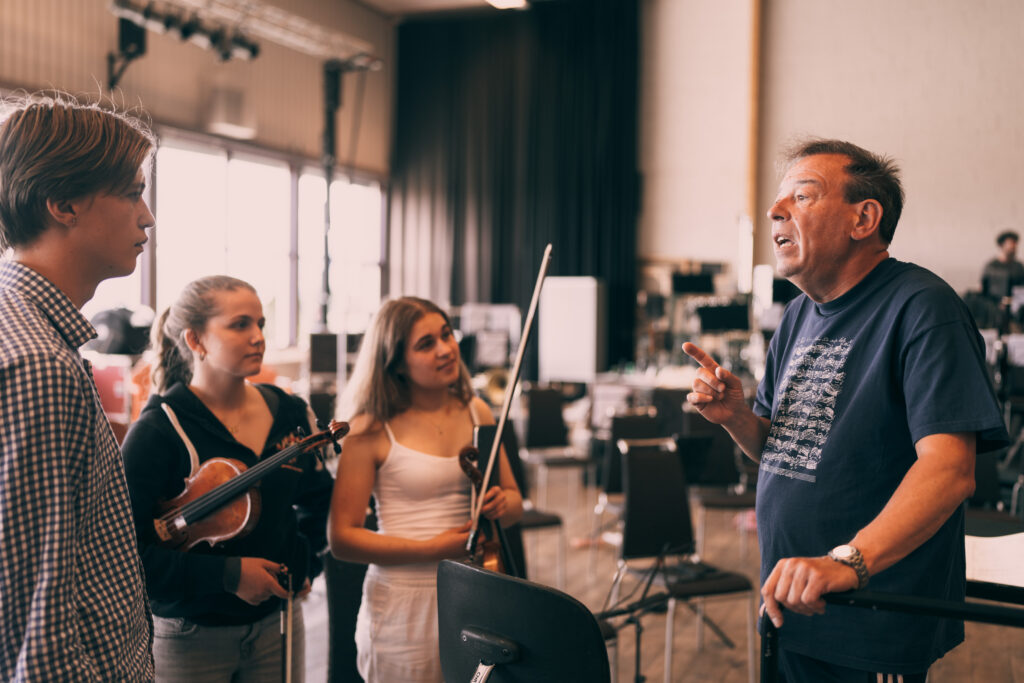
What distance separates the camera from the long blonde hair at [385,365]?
2.05m

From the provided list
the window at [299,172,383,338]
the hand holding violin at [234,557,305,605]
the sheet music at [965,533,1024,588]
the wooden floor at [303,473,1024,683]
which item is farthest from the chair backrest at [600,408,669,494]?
the window at [299,172,383,338]

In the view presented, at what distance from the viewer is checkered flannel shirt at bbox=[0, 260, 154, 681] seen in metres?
0.96

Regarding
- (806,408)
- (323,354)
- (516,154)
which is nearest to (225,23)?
(323,354)


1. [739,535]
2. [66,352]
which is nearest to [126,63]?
[739,535]

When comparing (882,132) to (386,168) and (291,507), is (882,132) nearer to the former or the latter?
(386,168)

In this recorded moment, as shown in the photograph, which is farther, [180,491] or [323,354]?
[323,354]

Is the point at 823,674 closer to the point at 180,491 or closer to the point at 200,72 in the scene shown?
the point at 180,491

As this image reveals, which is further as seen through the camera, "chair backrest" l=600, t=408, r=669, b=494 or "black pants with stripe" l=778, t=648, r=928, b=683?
"chair backrest" l=600, t=408, r=669, b=494

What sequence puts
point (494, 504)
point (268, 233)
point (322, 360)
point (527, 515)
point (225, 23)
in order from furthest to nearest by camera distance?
point (268, 233) < point (225, 23) < point (322, 360) < point (527, 515) < point (494, 504)

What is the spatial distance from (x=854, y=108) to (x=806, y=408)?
9.12 m

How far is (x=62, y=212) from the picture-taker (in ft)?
3.65

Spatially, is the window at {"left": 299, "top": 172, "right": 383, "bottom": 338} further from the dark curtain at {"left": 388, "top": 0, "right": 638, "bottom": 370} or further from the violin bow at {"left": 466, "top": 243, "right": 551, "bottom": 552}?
the violin bow at {"left": 466, "top": 243, "right": 551, "bottom": 552}

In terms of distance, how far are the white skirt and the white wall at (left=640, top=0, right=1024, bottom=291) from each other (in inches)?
325

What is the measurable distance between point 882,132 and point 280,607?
30.6 feet
